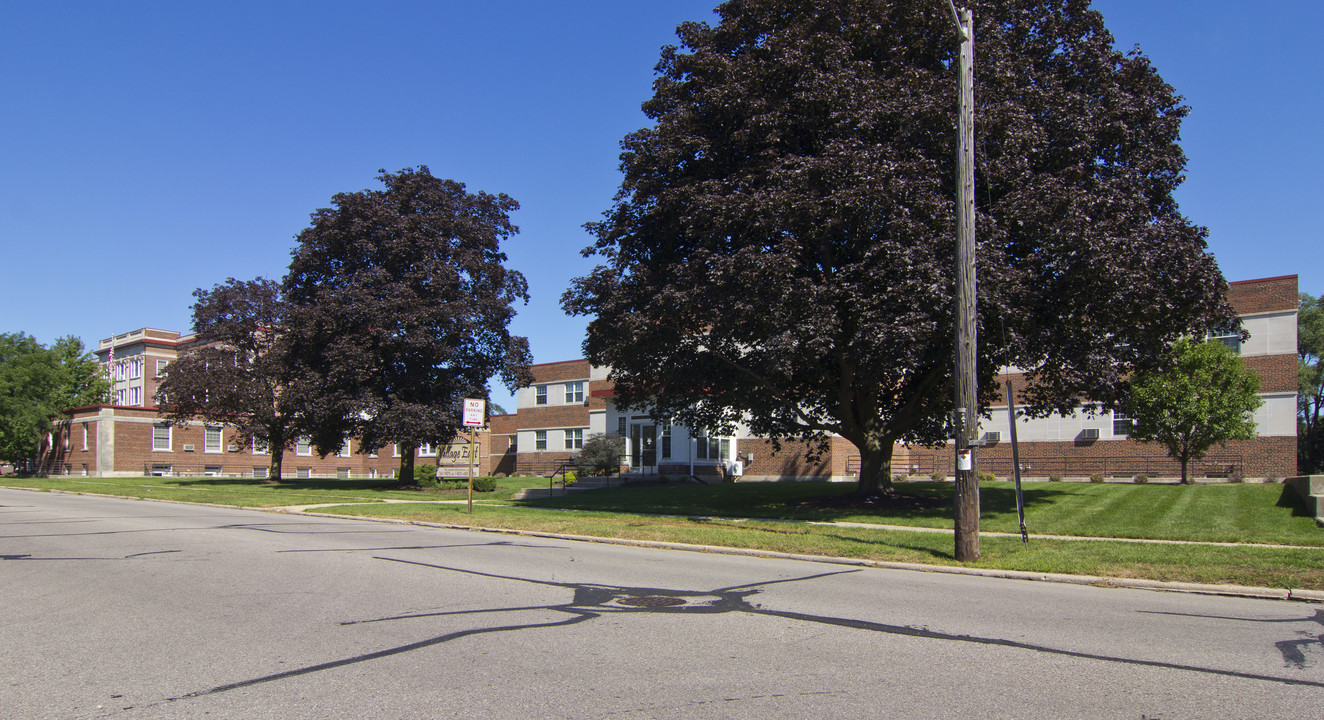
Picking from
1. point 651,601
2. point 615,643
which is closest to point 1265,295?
point 651,601

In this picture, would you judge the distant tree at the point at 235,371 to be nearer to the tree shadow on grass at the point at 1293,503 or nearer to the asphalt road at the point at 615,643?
the asphalt road at the point at 615,643

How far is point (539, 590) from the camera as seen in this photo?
9289 mm

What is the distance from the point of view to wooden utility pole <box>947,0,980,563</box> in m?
12.2

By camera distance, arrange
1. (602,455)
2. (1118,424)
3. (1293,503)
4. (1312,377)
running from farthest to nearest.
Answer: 1. (1312,377)
2. (602,455)
3. (1118,424)
4. (1293,503)

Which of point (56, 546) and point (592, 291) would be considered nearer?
point (56, 546)

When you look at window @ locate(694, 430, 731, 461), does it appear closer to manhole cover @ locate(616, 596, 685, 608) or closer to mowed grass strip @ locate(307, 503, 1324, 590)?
mowed grass strip @ locate(307, 503, 1324, 590)

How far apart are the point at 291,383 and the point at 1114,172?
3130 centimetres

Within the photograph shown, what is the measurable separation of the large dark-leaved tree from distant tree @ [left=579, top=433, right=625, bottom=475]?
16.9 meters

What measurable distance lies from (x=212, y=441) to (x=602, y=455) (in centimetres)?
3973

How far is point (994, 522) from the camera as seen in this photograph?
59.0 ft

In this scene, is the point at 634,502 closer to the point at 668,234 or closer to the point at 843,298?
the point at 668,234

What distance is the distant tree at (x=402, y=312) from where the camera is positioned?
3178cm

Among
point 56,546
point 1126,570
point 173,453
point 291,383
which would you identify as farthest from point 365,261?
point 173,453

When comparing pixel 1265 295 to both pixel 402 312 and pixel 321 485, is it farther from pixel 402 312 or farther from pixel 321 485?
pixel 321 485
